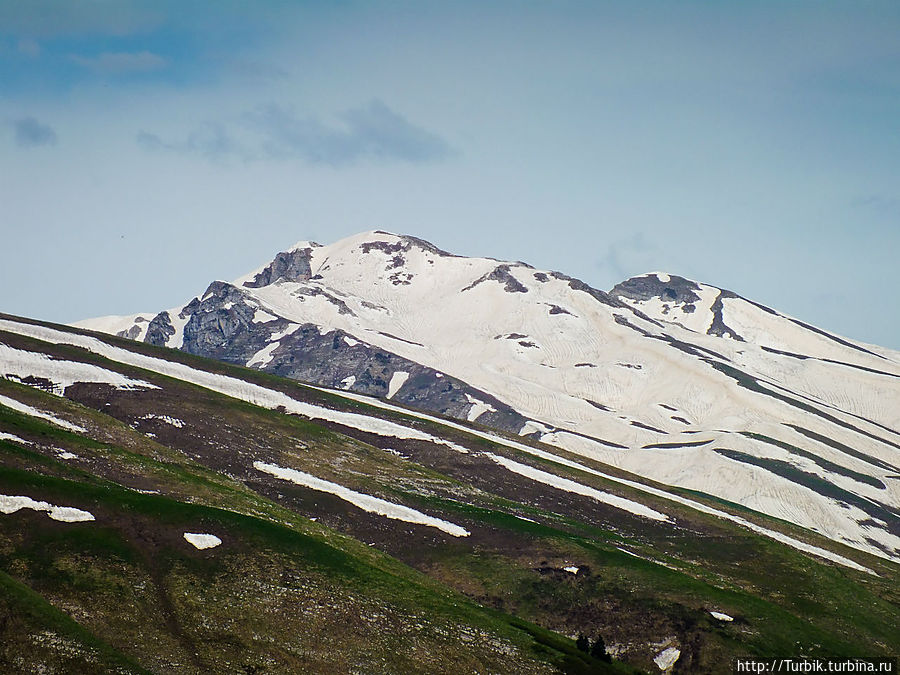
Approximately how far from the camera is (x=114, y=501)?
59031mm

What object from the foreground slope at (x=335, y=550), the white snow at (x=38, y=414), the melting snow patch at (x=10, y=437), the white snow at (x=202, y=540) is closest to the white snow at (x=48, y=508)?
the foreground slope at (x=335, y=550)

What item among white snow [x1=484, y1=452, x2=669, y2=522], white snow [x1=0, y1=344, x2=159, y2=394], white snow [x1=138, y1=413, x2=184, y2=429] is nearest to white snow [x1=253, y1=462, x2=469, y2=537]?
white snow [x1=138, y1=413, x2=184, y2=429]

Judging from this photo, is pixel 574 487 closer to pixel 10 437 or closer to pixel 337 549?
pixel 337 549

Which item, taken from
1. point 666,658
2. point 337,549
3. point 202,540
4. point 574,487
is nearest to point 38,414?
point 202,540

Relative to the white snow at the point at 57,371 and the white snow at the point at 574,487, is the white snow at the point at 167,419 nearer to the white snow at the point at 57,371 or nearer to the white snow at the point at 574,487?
the white snow at the point at 57,371

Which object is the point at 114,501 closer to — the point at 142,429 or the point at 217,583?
the point at 217,583

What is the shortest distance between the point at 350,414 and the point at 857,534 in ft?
333

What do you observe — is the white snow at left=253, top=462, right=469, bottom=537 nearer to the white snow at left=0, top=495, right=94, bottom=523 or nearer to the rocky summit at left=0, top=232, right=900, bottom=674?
the rocky summit at left=0, top=232, right=900, bottom=674

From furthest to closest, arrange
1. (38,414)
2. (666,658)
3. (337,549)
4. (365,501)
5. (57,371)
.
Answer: (57,371) < (38,414) < (365,501) < (337,549) < (666,658)

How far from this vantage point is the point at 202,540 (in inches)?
2240

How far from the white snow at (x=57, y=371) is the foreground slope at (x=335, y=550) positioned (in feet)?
1.19

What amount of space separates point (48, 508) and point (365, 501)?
31.8 metres

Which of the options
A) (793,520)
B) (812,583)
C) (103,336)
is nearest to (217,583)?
(812,583)

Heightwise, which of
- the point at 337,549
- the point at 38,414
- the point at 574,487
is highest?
the point at 574,487
